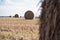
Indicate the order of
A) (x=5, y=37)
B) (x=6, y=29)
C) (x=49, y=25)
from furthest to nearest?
(x=6, y=29) → (x=5, y=37) → (x=49, y=25)

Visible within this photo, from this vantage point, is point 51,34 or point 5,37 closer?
point 51,34

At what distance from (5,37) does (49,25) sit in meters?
5.49

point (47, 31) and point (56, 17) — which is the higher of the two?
point (56, 17)

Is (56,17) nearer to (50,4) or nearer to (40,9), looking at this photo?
(50,4)

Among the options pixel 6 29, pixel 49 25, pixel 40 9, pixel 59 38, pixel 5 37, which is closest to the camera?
pixel 59 38

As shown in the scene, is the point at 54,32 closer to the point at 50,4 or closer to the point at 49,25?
the point at 49,25

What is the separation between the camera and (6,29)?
12.0m

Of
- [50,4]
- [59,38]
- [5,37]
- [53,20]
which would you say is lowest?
[5,37]

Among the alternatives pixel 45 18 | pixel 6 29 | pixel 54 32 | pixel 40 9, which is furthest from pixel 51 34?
pixel 6 29

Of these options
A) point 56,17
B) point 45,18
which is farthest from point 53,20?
point 45,18

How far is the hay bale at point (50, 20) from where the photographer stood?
4.25 m

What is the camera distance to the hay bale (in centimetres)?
425

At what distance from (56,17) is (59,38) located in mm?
368

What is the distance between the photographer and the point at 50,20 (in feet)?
14.6
